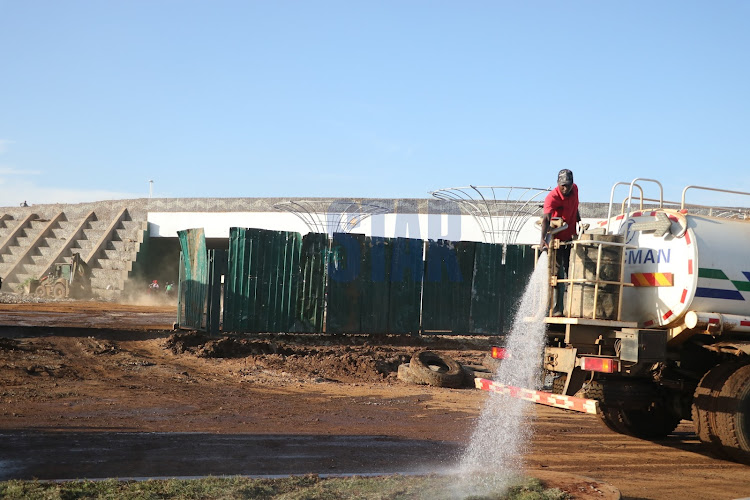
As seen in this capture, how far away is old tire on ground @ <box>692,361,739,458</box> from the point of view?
8266 mm

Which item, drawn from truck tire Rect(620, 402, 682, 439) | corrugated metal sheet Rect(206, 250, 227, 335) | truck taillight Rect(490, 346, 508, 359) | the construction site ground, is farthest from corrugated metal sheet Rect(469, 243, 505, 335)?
truck taillight Rect(490, 346, 508, 359)

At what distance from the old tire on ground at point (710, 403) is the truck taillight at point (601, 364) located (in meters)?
1.15

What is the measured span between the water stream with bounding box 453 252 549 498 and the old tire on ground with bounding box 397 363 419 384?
161 inches

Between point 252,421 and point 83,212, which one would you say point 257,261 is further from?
point 83,212

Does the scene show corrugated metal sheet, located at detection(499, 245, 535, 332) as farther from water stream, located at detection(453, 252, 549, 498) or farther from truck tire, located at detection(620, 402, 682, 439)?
truck tire, located at detection(620, 402, 682, 439)

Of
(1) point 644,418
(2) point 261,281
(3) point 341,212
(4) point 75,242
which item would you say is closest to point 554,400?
(1) point 644,418

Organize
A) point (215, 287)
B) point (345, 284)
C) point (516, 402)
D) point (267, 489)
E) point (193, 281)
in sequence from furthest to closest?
point (345, 284) < point (193, 281) < point (215, 287) < point (516, 402) < point (267, 489)

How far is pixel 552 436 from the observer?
9633 millimetres

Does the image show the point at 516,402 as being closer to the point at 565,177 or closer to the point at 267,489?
the point at 565,177

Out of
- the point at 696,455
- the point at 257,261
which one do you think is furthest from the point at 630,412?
the point at 257,261

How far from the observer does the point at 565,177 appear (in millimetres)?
8969

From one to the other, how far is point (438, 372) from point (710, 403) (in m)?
6.43

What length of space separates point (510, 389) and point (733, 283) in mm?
2788

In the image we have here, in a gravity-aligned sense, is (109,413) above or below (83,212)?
below
